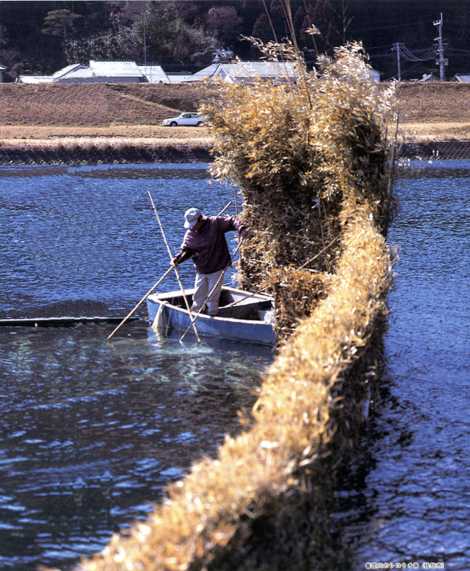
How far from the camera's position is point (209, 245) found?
802 inches

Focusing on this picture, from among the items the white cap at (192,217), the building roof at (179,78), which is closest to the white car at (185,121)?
the building roof at (179,78)

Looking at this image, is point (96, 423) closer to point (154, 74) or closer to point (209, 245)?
point (209, 245)

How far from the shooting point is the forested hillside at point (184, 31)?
14850 cm

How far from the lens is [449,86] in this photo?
10469 centimetres

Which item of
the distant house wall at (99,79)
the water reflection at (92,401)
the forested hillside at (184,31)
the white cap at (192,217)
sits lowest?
the water reflection at (92,401)

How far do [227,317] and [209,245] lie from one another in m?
1.50

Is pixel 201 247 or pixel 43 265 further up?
pixel 201 247

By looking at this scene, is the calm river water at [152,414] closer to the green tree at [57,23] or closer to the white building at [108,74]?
the white building at [108,74]

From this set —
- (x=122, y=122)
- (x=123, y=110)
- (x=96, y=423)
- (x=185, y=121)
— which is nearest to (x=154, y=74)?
(x=123, y=110)

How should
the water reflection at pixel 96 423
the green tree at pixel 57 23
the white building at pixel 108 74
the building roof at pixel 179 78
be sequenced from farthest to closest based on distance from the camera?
1. the green tree at pixel 57 23
2. the building roof at pixel 179 78
3. the white building at pixel 108 74
4. the water reflection at pixel 96 423

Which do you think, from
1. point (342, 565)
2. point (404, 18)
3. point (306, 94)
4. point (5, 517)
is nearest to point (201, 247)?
point (306, 94)

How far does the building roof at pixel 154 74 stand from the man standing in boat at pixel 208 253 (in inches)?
4210

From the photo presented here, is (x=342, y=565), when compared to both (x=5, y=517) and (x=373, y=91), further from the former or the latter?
(x=373, y=91)

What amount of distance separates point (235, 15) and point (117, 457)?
14878cm
